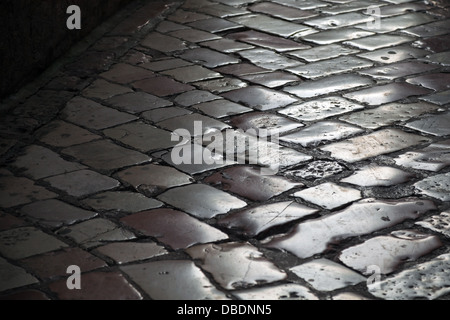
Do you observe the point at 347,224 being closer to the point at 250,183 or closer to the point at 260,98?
the point at 250,183

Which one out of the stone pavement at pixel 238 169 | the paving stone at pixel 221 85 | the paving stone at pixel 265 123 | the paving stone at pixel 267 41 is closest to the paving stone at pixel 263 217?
the stone pavement at pixel 238 169

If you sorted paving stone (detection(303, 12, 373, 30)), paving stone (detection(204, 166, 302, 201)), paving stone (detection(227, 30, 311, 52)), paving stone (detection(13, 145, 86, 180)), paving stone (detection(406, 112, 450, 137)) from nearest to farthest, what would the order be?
paving stone (detection(204, 166, 302, 201))
paving stone (detection(13, 145, 86, 180))
paving stone (detection(406, 112, 450, 137))
paving stone (detection(227, 30, 311, 52))
paving stone (detection(303, 12, 373, 30))

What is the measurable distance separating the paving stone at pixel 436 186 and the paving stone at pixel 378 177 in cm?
7

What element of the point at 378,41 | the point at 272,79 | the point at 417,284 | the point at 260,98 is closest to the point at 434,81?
the point at 378,41

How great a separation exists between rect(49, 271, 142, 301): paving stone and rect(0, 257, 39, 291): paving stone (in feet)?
0.31

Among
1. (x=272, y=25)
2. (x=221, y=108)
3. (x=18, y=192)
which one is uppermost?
(x=272, y=25)

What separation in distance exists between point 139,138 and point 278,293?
4.78 ft

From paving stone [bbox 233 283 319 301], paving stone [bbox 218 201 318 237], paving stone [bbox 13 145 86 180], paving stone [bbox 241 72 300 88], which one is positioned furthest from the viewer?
paving stone [bbox 241 72 300 88]

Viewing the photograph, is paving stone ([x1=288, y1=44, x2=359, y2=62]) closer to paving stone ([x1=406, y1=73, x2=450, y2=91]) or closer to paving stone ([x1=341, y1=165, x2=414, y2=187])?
paving stone ([x1=406, y1=73, x2=450, y2=91])

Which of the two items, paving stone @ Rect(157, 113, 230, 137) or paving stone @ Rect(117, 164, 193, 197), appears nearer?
paving stone @ Rect(117, 164, 193, 197)

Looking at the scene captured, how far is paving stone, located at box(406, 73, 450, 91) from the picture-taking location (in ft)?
14.0

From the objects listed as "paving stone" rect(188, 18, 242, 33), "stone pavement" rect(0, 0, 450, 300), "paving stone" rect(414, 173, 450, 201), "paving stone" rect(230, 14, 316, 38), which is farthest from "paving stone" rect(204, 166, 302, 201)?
"paving stone" rect(188, 18, 242, 33)

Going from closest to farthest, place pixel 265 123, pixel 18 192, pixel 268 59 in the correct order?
pixel 18 192
pixel 265 123
pixel 268 59

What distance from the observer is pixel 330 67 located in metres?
4.52
